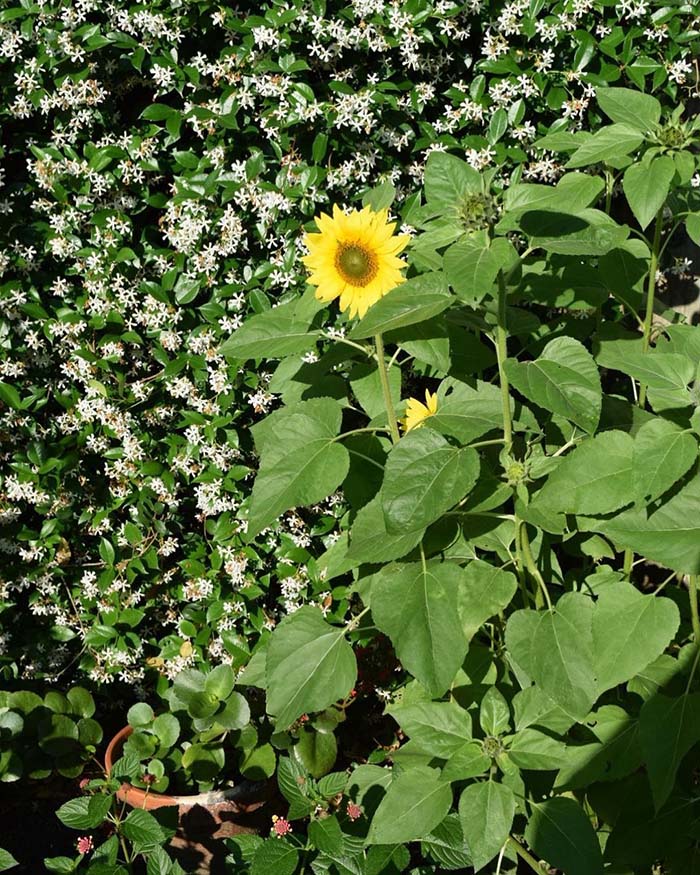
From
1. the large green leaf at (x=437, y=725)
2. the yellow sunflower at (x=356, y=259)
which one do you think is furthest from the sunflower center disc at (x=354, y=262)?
the large green leaf at (x=437, y=725)

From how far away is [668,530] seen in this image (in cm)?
166

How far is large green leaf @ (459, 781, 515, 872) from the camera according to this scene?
1.70m

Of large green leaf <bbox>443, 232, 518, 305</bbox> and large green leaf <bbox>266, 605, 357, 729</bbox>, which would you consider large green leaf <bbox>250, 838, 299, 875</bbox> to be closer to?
large green leaf <bbox>266, 605, 357, 729</bbox>

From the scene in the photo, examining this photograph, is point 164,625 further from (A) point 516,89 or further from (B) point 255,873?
(A) point 516,89

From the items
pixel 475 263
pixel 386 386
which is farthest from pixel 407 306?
pixel 386 386

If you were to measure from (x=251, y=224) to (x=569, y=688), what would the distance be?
167 centimetres

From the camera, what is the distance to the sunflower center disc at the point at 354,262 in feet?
6.01

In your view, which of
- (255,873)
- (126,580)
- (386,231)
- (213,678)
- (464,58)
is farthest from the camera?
(126,580)

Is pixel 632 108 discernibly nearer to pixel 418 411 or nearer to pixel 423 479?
pixel 418 411

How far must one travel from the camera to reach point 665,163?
6.19ft

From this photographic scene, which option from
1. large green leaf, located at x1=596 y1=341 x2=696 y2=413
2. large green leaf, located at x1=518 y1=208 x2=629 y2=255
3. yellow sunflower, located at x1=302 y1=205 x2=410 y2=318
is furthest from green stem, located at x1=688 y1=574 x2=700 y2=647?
yellow sunflower, located at x1=302 y1=205 x2=410 y2=318

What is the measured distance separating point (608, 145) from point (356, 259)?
0.58m

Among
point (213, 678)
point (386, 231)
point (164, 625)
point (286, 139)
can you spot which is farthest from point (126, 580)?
point (386, 231)

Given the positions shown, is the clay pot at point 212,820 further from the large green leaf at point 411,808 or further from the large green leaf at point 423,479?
the large green leaf at point 423,479
